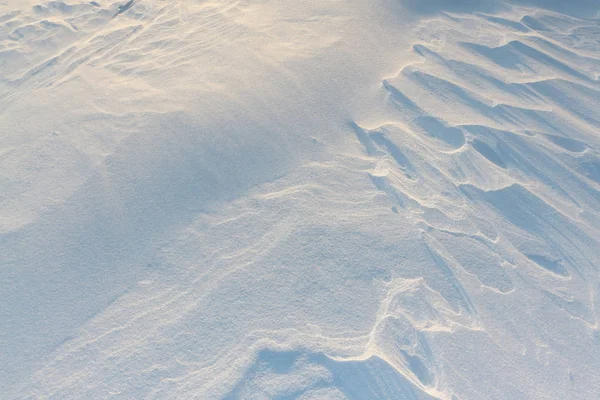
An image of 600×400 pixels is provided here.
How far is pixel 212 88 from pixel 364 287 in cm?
158

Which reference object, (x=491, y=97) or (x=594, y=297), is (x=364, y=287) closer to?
(x=594, y=297)

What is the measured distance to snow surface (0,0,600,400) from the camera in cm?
191

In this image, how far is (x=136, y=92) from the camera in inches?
106

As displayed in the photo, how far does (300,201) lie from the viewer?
2.29 m

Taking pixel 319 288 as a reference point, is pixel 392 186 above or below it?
above

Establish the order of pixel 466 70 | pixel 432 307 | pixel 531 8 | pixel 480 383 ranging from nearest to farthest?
1. pixel 480 383
2. pixel 432 307
3. pixel 466 70
4. pixel 531 8

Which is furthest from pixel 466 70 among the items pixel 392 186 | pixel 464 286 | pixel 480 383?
pixel 480 383

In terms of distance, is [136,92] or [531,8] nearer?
[136,92]

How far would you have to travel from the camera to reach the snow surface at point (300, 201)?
1.91m

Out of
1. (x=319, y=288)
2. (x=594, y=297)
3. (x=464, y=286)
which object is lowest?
(x=594, y=297)

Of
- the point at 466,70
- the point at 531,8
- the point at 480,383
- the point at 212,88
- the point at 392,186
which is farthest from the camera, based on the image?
the point at 531,8

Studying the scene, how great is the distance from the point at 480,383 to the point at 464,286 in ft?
1.50

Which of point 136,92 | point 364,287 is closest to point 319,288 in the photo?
point 364,287

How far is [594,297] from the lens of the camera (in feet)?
7.11
